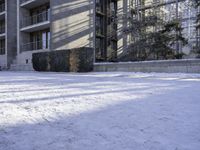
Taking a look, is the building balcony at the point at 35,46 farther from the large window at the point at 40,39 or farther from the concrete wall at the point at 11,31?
the concrete wall at the point at 11,31

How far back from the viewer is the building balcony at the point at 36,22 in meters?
23.8

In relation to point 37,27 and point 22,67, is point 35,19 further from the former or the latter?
point 22,67

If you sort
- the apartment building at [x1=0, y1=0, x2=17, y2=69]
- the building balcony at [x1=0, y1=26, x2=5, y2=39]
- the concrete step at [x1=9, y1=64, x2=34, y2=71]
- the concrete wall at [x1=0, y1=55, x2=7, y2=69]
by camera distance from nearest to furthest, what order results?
the concrete step at [x1=9, y1=64, x2=34, y2=71]
the apartment building at [x1=0, y1=0, x2=17, y2=69]
the concrete wall at [x1=0, y1=55, x2=7, y2=69]
the building balcony at [x1=0, y1=26, x2=5, y2=39]

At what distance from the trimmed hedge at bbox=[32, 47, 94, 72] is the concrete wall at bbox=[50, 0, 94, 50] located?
3.21 metres

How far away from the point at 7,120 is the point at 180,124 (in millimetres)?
2437

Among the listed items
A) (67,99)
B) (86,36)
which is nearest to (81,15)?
(86,36)

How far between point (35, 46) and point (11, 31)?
4.68m

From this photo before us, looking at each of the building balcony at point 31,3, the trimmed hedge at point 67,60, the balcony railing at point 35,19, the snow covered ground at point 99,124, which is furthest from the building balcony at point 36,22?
the snow covered ground at point 99,124

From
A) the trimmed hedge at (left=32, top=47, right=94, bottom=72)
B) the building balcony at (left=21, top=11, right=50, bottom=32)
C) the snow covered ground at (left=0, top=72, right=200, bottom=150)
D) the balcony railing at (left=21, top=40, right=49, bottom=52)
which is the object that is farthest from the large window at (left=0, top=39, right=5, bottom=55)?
the snow covered ground at (left=0, top=72, right=200, bottom=150)

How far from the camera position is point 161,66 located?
46.1 ft

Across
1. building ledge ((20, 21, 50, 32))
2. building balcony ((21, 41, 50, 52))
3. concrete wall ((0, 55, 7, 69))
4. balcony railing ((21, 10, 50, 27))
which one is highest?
balcony railing ((21, 10, 50, 27))

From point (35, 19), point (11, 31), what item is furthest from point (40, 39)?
point (11, 31)

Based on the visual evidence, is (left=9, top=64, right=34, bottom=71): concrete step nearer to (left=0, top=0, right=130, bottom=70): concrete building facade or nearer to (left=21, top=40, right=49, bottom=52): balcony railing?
(left=0, top=0, right=130, bottom=70): concrete building facade

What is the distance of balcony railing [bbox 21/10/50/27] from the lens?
2442 centimetres
